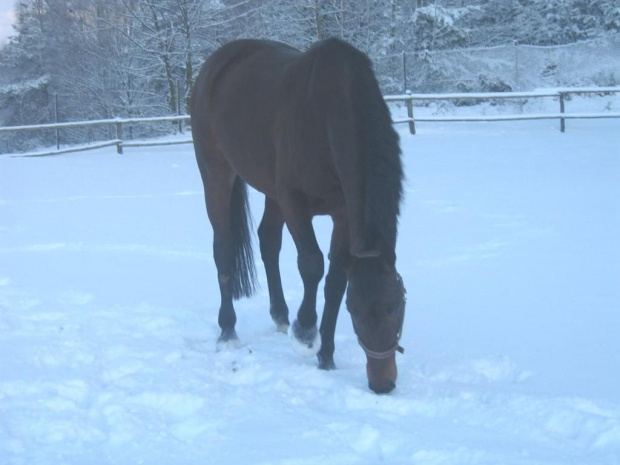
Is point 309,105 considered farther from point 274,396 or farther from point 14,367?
point 14,367

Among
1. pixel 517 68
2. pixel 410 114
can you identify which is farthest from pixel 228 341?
pixel 517 68

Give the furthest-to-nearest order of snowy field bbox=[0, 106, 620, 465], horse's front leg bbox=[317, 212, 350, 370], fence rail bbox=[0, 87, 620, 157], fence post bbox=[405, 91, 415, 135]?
fence post bbox=[405, 91, 415, 135]
fence rail bbox=[0, 87, 620, 157]
horse's front leg bbox=[317, 212, 350, 370]
snowy field bbox=[0, 106, 620, 465]

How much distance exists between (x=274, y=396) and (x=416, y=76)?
19238mm

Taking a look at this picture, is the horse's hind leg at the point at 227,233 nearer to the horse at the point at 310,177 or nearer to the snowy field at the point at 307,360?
the horse at the point at 310,177

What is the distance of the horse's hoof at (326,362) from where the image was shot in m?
3.53

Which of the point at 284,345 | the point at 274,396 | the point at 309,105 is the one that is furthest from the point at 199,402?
the point at 309,105

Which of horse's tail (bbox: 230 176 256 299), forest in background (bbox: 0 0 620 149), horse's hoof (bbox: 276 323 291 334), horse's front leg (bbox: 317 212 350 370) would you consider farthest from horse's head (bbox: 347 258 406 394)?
forest in background (bbox: 0 0 620 149)

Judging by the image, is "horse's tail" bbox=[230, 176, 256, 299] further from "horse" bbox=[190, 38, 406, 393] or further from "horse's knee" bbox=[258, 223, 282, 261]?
"horse's knee" bbox=[258, 223, 282, 261]

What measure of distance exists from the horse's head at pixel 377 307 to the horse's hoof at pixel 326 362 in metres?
0.51

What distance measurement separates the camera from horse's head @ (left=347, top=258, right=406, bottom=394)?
292 cm

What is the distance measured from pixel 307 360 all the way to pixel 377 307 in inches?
35.0

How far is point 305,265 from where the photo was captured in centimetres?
351

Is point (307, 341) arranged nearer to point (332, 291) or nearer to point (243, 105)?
point (332, 291)

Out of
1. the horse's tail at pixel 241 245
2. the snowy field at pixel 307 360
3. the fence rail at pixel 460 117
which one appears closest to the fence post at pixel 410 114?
the fence rail at pixel 460 117
